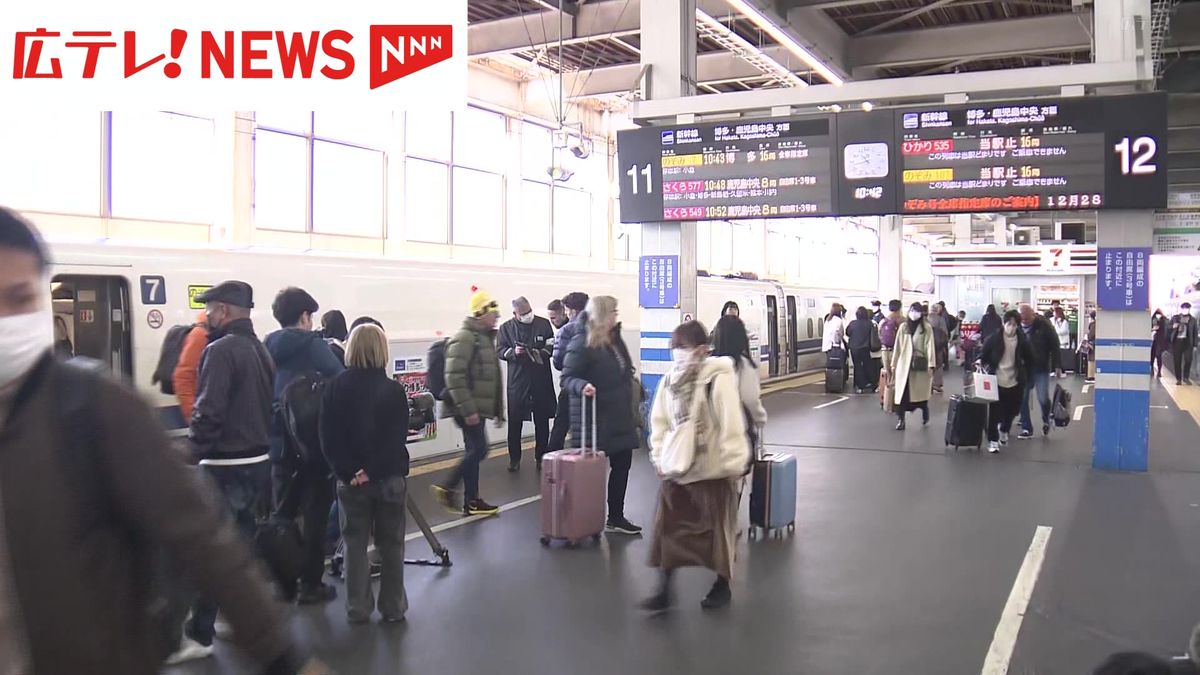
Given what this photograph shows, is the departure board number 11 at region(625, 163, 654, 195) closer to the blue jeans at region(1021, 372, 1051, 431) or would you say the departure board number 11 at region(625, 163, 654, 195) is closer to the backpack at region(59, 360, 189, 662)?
the blue jeans at region(1021, 372, 1051, 431)

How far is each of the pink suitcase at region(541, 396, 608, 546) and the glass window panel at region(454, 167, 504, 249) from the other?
15.3 m

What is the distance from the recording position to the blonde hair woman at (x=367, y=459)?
510 cm

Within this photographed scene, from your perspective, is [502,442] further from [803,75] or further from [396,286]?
[803,75]

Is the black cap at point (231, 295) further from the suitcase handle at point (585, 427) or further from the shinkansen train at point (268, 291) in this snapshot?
the suitcase handle at point (585, 427)

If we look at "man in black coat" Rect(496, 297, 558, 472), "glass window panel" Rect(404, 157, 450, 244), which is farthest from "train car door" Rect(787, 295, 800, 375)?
"man in black coat" Rect(496, 297, 558, 472)

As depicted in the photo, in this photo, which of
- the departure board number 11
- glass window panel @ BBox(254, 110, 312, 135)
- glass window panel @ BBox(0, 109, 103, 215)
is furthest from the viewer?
glass window panel @ BBox(254, 110, 312, 135)

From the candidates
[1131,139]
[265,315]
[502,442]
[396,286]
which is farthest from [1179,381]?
[265,315]

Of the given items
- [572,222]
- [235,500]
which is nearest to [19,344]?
[235,500]

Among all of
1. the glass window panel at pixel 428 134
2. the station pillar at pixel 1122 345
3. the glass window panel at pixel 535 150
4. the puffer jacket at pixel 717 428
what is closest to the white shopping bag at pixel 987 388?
the station pillar at pixel 1122 345

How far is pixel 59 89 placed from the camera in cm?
971

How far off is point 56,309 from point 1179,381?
23.5 meters

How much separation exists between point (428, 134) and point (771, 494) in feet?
50.1

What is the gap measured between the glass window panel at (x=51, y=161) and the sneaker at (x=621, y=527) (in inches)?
407

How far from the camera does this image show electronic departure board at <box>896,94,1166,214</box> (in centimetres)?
916
